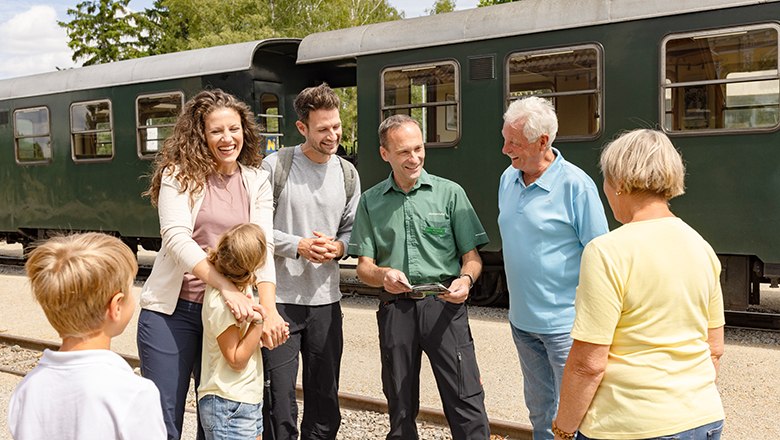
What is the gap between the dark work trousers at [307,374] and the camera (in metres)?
3.47

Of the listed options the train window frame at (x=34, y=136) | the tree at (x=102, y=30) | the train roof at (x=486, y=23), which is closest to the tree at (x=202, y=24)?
the tree at (x=102, y=30)

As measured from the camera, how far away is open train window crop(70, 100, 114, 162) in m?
11.9

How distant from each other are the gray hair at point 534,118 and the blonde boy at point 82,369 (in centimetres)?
180

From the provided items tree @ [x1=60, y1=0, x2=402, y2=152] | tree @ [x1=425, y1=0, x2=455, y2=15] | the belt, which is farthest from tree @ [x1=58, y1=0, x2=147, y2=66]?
the belt

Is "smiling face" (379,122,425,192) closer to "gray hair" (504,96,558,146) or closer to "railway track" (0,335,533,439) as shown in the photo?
"gray hair" (504,96,558,146)

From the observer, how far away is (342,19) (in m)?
29.2

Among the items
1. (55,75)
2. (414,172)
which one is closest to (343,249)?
(414,172)

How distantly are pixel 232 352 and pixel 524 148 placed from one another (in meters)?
1.47

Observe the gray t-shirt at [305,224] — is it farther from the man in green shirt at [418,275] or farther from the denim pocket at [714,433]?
the denim pocket at [714,433]

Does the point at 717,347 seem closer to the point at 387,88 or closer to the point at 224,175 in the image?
the point at 224,175

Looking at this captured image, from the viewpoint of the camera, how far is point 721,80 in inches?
278

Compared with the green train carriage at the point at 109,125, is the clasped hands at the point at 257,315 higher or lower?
lower

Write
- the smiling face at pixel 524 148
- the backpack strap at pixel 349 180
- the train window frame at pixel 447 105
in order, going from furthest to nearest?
1. the train window frame at pixel 447 105
2. the backpack strap at pixel 349 180
3. the smiling face at pixel 524 148

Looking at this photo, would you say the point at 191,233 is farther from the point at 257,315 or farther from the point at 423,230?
the point at 423,230
